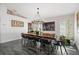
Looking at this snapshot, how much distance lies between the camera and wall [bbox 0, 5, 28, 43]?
2199 mm

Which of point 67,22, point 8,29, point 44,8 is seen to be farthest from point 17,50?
point 67,22

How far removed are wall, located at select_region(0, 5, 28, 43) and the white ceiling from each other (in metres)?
0.14

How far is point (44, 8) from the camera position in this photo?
223 cm

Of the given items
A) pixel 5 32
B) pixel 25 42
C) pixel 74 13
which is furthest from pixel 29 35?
pixel 74 13

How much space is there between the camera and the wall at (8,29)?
220 centimetres

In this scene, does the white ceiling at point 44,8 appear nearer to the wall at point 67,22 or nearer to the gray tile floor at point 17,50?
the wall at point 67,22

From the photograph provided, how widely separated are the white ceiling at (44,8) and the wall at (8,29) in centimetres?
14

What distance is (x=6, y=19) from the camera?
2.21m

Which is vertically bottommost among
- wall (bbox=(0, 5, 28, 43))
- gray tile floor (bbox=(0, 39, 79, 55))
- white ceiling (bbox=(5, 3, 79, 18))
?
gray tile floor (bbox=(0, 39, 79, 55))

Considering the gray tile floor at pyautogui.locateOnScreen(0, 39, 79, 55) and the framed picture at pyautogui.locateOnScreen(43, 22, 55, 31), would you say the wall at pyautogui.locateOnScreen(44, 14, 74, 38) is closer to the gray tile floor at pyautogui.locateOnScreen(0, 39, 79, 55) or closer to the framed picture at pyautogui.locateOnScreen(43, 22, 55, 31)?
the framed picture at pyautogui.locateOnScreen(43, 22, 55, 31)

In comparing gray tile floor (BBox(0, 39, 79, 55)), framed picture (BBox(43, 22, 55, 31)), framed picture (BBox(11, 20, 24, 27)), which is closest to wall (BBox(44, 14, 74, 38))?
framed picture (BBox(43, 22, 55, 31))

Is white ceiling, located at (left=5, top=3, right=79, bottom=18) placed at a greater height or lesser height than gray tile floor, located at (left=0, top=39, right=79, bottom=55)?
greater

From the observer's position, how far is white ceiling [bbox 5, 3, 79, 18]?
220 cm
